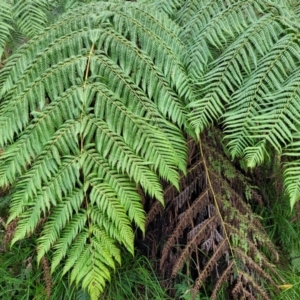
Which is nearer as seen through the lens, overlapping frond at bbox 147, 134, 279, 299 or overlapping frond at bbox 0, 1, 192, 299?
overlapping frond at bbox 0, 1, 192, 299

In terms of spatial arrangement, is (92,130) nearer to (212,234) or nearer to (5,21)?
(212,234)

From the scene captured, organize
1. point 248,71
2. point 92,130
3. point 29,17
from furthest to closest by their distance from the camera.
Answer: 1. point 29,17
2. point 248,71
3. point 92,130

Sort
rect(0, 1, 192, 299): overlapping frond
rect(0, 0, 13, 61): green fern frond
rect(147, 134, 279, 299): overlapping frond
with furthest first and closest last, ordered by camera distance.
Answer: rect(0, 0, 13, 61): green fern frond
rect(147, 134, 279, 299): overlapping frond
rect(0, 1, 192, 299): overlapping frond

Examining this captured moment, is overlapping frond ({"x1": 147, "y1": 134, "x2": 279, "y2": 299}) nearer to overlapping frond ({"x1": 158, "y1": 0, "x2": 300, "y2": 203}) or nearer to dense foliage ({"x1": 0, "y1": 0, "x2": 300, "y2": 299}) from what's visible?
dense foliage ({"x1": 0, "y1": 0, "x2": 300, "y2": 299})

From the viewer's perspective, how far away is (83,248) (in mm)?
1516

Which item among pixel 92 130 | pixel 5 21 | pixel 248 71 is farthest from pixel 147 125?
pixel 5 21

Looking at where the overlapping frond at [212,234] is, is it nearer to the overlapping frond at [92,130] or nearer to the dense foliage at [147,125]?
the dense foliage at [147,125]

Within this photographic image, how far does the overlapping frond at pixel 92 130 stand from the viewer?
1.52m

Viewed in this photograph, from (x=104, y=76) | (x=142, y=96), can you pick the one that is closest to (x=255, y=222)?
(x=142, y=96)

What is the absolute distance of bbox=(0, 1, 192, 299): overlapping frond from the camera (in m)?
1.52

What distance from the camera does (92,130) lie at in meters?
1.59

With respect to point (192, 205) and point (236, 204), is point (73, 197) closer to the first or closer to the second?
point (192, 205)

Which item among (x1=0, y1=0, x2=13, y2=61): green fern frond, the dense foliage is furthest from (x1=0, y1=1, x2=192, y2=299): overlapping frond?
(x1=0, y1=0, x2=13, y2=61): green fern frond

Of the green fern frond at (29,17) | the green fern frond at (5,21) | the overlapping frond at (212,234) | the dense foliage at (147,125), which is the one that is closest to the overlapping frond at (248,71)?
the dense foliage at (147,125)
